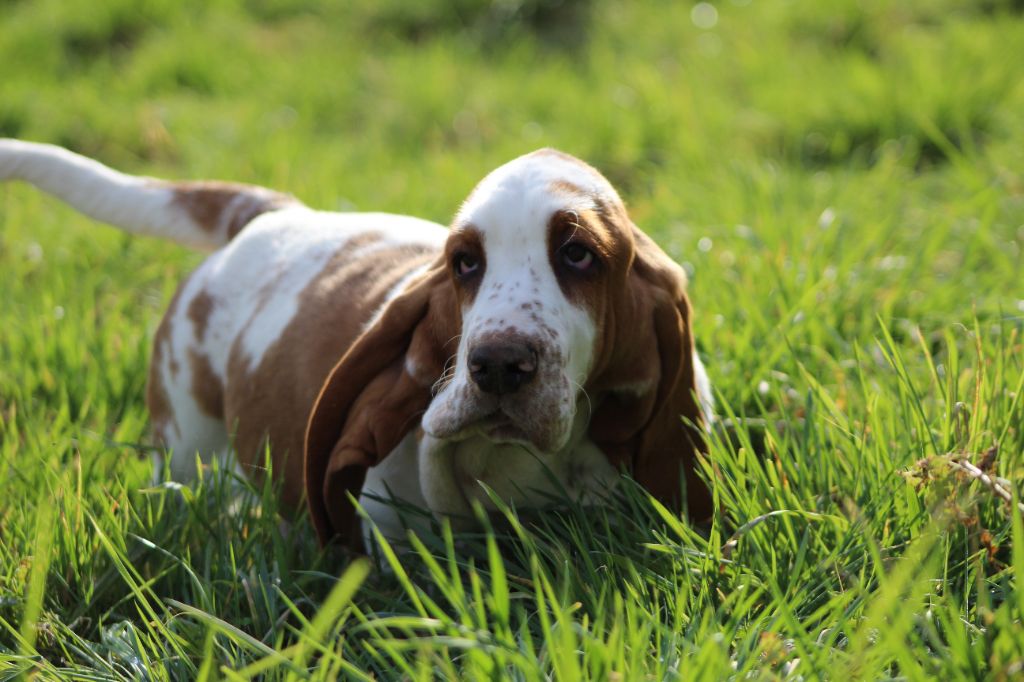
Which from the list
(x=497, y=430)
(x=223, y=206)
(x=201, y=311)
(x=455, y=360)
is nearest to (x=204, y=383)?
(x=201, y=311)

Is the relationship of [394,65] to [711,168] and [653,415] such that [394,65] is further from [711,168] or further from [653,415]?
[653,415]

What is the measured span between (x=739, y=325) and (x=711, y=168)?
1.72m

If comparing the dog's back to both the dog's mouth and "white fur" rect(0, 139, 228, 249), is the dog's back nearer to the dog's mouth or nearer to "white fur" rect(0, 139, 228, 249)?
"white fur" rect(0, 139, 228, 249)

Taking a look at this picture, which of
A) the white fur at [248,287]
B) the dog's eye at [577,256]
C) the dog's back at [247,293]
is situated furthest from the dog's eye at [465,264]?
the white fur at [248,287]

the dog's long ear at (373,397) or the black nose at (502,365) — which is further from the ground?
the black nose at (502,365)

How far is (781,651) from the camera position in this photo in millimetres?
2002

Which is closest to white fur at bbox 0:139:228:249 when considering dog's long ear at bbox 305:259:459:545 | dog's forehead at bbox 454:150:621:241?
dog's long ear at bbox 305:259:459:545

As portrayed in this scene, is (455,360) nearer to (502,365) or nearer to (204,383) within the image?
(502,365)

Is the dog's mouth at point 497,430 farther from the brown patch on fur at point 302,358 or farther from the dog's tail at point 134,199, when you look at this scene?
the dog's tail at point 134,199

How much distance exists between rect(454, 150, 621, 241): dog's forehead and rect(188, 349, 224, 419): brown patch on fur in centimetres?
116

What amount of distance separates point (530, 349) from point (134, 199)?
1.80m

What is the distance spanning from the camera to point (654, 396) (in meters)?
2.74

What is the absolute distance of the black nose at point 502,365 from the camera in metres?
2.35

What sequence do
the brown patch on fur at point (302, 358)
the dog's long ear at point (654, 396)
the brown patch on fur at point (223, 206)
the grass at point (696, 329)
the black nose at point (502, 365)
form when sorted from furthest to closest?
the brown patch on fur at point (223, 206) → the brown patch on fur at point (302, 358) → the dog's long ear at point (654, 396) → the black nose at point (502, 365) → the grass at point (696, 329)
